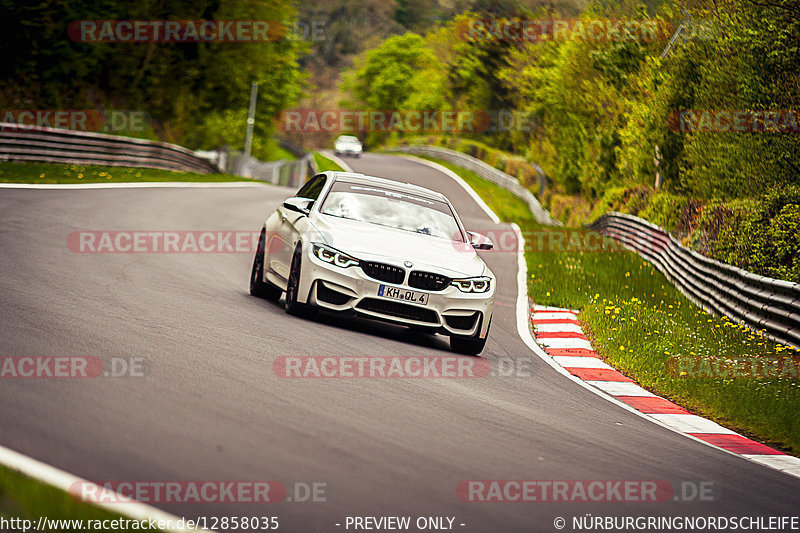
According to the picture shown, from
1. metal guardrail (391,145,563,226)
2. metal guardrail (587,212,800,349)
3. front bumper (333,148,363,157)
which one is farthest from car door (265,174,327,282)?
front bumper (333,148,363,157)

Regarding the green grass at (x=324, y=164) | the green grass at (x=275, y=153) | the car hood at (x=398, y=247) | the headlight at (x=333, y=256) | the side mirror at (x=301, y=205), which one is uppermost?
the side mirror at (x=301, y=205)

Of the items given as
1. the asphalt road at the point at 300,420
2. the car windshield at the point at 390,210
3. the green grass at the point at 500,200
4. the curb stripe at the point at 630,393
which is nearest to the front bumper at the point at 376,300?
the asphalt road at the point at 300,420

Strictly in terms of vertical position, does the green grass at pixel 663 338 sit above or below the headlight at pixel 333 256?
below

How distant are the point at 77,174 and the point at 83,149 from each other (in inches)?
135

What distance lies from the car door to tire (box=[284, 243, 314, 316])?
0.23m

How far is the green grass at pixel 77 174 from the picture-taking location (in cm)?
2229

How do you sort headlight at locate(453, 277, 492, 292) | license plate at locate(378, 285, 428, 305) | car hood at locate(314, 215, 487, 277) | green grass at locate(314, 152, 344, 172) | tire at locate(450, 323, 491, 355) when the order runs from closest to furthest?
1. license plate at locate(378, 285, 428, 305)
2. car hood at locate(314, 215, 487, 277)
3. headlight at locate(453, 277, 492, 292)
4. tire at locate(450, 323, 491, 355)
5. green grass at locate(314, 152, 344, 172)

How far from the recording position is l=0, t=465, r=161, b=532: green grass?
3.62 meters

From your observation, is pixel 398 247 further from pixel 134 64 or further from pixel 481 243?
pixel 134 64

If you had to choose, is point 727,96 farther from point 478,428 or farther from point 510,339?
point 478,428

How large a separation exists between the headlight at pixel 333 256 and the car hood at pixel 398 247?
0.05 m

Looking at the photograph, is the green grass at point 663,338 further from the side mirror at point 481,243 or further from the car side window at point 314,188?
the car side window at point 314,188

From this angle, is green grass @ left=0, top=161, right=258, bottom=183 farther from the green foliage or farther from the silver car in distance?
the silver car in distance

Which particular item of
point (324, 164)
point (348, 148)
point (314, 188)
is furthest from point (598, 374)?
point (348, 148)
